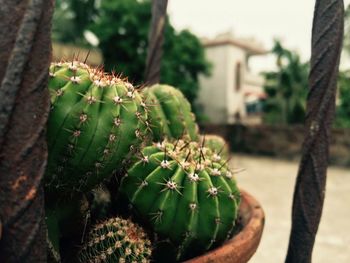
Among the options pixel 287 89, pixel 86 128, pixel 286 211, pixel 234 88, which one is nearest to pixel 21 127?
pixel 86 128

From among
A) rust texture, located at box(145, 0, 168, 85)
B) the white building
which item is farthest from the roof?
rust texture, located at box(145, 0, 168, 85)

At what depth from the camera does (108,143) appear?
0.69 metres

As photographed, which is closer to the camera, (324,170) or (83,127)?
(83,127)

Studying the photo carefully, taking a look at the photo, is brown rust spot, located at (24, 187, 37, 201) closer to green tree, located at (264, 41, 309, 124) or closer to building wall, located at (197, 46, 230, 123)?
green tree, located at (264, 41, 309, 124)

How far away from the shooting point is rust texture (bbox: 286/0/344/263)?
79 cm

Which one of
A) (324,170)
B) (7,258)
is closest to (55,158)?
(7,258)

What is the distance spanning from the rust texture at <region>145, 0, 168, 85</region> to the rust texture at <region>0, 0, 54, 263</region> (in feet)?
2.81

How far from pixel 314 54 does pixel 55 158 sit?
530mm

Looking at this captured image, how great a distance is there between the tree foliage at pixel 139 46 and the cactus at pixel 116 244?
9.30 metres

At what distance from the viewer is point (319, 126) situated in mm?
794

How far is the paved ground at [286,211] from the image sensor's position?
3.27 m

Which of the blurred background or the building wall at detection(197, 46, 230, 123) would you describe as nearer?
the blurred background

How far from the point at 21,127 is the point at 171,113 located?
721 millimetres

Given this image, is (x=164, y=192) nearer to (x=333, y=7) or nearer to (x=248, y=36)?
(x=333, y=7)
